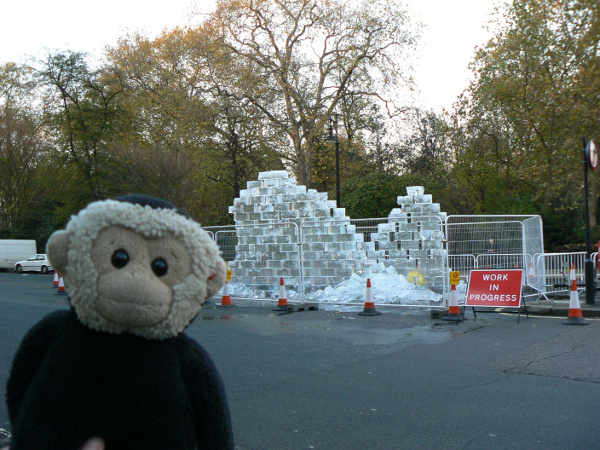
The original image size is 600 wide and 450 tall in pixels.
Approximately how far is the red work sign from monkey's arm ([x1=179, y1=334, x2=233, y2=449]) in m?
9.38

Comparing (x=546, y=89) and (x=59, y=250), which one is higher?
(x=546, y=89)

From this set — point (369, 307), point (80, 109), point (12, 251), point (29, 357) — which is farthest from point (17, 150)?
point (29, 357)

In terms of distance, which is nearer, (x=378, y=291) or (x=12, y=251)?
(x=378, y=291)

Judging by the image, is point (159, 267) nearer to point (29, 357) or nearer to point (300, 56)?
point (29, 357)

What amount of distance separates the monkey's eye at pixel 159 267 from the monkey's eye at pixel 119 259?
82 millimetres

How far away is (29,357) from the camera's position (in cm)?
195

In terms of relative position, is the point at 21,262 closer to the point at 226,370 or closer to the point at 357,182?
the point at 357,182

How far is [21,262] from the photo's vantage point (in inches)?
1406

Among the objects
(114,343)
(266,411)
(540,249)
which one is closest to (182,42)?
(540,249)

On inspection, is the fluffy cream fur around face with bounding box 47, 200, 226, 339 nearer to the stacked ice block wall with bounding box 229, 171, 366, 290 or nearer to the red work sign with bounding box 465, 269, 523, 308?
the red work sign with bounding box 465, 269, 523, 308

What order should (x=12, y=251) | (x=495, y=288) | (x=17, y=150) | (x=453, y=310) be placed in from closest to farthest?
(x=453, y=310) → (x=495, y=288) → (x=12, y=251) → (x=17, y=150)

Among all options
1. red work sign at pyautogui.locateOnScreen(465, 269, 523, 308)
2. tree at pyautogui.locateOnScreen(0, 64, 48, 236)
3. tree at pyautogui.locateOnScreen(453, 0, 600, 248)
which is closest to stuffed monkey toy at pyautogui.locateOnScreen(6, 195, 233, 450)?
red work sign at pyautogui.locateOnScreen(465, 269, 523, 308)

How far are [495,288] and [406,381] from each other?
508cm

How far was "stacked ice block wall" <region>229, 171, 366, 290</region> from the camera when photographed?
15.0 m
